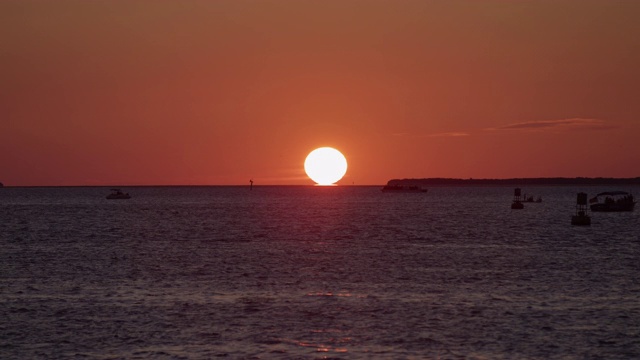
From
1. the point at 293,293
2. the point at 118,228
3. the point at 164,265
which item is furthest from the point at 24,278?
the point at 118,228

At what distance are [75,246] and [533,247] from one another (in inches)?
2009

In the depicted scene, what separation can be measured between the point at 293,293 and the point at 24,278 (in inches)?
844

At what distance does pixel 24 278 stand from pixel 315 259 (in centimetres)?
2596

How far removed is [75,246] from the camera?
9556cm

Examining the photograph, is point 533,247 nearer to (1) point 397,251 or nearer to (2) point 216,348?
(1) point 397,251

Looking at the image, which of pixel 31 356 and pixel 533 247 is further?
pixel 533 247

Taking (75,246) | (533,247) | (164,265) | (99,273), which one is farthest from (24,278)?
(533,247)

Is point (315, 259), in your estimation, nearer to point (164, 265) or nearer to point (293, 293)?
point (164, 265)

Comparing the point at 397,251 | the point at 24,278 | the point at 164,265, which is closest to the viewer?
the point at 24,278

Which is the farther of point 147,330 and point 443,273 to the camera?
point 443,273

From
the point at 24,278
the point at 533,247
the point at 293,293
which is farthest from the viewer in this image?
the point at 533,247

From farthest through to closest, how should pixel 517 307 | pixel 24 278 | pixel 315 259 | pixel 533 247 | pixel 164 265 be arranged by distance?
1. pixel 533 247
2. pixel 315 259
3. pixel 164 265
4. pixel 24 278
5. pixel 517 307

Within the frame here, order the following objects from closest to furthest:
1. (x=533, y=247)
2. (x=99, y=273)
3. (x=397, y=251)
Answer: (x=99, y=273)
(x=397, y=251)
(x=533, y=247)

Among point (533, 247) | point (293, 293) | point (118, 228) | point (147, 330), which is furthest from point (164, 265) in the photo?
point (118, 228)
